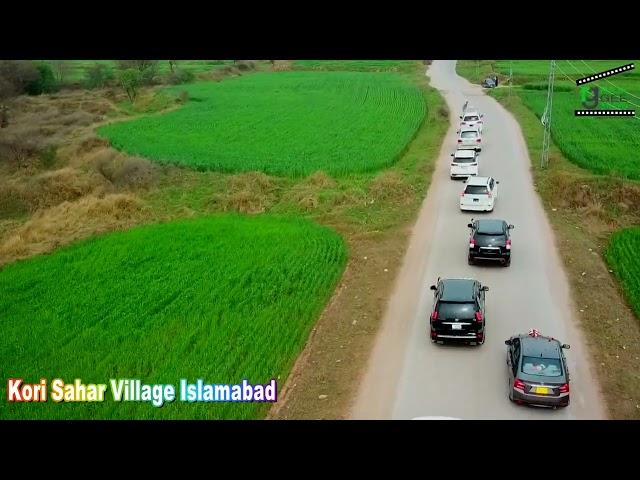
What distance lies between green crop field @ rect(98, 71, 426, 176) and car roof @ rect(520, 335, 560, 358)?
20.2 metres

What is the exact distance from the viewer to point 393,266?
71.1ft

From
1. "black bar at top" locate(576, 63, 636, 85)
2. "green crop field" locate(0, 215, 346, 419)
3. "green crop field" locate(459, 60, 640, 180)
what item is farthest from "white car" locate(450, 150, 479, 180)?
"green crop field" locate(0, 215, 346, 419)

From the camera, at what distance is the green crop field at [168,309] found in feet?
49.8

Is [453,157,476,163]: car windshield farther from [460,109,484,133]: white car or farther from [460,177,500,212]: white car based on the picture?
[460,109,484,133]: white car

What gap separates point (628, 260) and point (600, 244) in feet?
6.53

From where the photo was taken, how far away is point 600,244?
910 inches

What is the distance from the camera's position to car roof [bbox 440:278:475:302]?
52.9 feet

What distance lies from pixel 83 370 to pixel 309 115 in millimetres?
40155

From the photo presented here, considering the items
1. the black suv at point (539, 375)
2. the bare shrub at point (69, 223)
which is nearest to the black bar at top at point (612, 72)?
the black suv at point (539, 375)

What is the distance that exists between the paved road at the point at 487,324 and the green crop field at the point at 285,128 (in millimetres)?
9293

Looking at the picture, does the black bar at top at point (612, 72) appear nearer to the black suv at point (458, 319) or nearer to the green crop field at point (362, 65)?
the black suv at point (458, 319)

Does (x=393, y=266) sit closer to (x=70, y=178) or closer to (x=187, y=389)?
(x=187, y=389)

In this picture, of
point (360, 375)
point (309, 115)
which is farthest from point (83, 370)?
point (309, 115)

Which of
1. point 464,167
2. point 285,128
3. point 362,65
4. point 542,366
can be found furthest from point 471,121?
point 362,65
